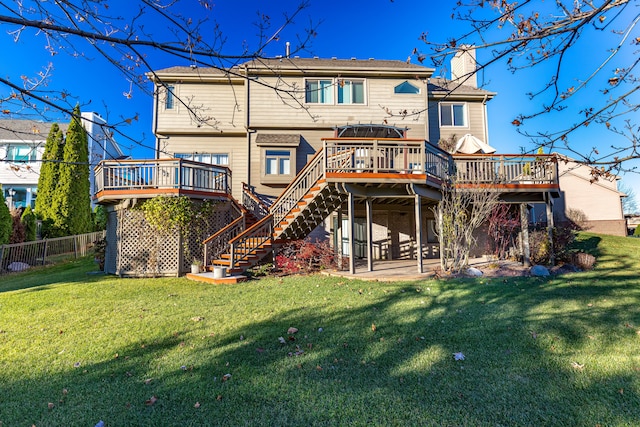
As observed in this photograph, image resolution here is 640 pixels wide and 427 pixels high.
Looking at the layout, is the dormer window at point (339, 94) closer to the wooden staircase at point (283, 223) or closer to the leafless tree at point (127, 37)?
the wooden staircase at point (283, 223)

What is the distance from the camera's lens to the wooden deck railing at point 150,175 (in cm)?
1067

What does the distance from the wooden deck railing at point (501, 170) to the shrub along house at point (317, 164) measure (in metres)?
0.04

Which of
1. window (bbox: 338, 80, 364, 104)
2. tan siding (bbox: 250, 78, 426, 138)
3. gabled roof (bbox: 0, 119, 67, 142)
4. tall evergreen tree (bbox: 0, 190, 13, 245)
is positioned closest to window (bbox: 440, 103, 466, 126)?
tan siding (bbox: 250, 78, 426, 138)

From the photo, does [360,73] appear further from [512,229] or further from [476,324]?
[476,324]

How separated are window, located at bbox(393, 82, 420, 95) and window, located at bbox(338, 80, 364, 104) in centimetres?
163

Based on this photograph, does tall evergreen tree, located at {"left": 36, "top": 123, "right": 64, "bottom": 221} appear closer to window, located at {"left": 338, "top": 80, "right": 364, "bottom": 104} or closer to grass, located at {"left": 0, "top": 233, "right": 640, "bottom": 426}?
grass, located at {"left": 0, "top": 233, "right": 640, "bottom": 426}

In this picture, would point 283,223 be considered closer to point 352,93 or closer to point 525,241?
point 352,93

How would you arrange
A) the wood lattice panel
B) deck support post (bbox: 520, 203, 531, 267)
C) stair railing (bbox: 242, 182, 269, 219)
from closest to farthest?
deck support post (bbox: 520, 203, 531, 267) < the wood lattice panel < stair railing (bbox: 242, 182, 269, 219)

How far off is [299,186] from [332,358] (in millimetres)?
Result: 7403

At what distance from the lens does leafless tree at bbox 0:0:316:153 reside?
2839mm

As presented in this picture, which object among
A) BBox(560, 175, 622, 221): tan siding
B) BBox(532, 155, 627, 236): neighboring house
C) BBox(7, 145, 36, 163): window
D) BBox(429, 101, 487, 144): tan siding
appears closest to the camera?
Answer: BBox(7, 145, 36, 163): window

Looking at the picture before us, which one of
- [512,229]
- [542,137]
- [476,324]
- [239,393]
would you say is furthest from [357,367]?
[512,229]

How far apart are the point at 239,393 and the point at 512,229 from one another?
12.1 metres

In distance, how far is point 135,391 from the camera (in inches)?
128
